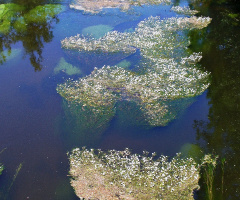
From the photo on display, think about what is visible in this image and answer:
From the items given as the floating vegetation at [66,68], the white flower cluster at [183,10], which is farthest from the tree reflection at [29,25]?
the white flower cluster at [183,10]

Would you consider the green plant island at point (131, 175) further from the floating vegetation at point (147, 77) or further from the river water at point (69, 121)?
the floating vegetation at point (147, 77)

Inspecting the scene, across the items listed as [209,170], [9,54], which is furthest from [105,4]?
[209,170]

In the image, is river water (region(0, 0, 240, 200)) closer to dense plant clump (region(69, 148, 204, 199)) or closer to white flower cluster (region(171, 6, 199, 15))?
dense plant clump (region(69, 148, 204, 199))

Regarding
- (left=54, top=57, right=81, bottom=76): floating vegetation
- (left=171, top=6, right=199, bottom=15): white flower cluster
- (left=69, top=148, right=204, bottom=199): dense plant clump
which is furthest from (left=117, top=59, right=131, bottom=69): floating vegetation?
(left=171, top=6, right=199, bottom=15): white flower cluster

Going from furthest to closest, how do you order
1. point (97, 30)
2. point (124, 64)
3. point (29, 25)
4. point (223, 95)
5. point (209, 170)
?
1. point (29, 25)
2. point (97, 30)
3. point (124, 64)
4. point (223, 95)
5. point (209, 170)

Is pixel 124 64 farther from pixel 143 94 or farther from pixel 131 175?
pixel 131 175

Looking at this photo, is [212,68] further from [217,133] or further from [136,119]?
[136,119]
